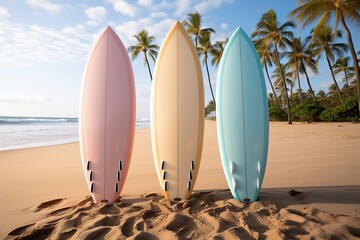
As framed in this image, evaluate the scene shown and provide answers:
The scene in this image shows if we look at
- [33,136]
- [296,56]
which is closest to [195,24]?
[296,56]

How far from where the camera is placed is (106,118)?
2471 mm

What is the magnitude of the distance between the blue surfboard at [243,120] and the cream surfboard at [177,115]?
0.27 meters

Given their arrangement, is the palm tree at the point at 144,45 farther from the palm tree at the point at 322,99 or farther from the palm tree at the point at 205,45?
the palm tree at the point at 322,99

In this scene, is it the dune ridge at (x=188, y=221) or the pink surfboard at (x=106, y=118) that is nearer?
the dune ridge at (x=188, y=221)

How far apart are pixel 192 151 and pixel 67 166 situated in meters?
3.17

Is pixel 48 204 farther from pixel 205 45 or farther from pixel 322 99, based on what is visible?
pixel 322 99

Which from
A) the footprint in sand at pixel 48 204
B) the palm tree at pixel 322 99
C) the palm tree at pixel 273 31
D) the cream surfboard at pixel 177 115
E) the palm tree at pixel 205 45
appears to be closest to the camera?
the footprint in sand at pixel 48 204

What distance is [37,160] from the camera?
198 inches

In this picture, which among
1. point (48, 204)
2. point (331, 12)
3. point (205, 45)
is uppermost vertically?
point (205, 45)

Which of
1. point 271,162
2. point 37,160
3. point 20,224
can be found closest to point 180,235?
point 20,224

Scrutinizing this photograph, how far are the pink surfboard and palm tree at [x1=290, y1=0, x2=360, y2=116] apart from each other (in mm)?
13304

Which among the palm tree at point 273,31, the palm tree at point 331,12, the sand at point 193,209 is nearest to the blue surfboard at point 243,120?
the sand at point 193,209

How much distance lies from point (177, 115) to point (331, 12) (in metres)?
14.0

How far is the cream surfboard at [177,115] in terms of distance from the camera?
2418mm
